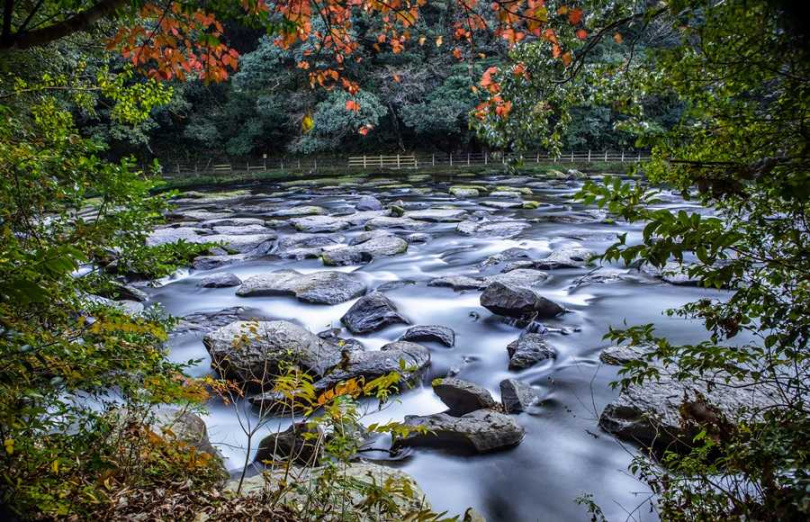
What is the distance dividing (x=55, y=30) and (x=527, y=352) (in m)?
5.27

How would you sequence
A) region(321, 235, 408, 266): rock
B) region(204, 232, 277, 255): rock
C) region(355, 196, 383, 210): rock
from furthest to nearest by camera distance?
1. region(355, 196, 383, 210): rock
2. region(204, 232, 277, 255): rock
3. region(321, 235, 408, 266): rock

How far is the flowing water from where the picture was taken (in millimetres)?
3895

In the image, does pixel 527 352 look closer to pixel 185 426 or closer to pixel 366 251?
pixel 185 426

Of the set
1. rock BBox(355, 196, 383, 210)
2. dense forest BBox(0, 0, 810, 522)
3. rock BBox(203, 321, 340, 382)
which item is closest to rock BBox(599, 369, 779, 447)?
dense forest BBox(0, 0, 810, 522)

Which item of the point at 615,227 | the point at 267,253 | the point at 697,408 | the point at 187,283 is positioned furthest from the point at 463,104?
the point at 697,408

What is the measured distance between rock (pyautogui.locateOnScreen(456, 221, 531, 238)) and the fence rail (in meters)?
17.9

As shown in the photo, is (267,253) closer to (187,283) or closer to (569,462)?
(187,283)

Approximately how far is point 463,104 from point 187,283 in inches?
882

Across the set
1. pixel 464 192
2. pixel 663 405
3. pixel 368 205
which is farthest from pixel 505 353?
pixel 464 192

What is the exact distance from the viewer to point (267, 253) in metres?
11.1

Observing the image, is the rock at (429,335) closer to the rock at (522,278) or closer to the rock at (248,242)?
the rock at (522,278)

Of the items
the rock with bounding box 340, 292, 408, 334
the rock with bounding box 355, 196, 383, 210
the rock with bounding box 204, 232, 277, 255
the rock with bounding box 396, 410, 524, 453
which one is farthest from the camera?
the rock with bounding box 355, 196, 383, 210

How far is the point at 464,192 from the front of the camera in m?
20.3

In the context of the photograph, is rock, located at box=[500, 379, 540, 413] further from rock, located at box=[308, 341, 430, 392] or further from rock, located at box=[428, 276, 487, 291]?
rock, located at box=[428, 276, 487, 291]
